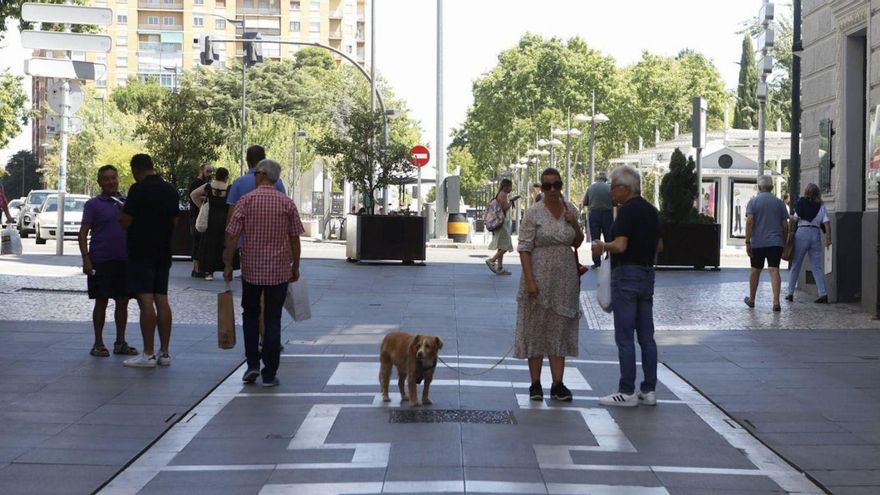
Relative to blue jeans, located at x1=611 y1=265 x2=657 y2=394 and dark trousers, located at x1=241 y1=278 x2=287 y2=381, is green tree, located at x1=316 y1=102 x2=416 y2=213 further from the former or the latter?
blue jeans, located at x1=611 y1=265 x2=657 y2=394

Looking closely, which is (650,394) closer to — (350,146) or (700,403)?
(700,403)

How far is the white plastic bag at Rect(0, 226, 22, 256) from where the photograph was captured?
24.0 m

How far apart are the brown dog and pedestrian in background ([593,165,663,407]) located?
1397mm

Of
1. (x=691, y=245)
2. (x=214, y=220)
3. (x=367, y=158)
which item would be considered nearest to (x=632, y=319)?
(x=214, y=220)

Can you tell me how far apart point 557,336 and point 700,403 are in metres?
1.17

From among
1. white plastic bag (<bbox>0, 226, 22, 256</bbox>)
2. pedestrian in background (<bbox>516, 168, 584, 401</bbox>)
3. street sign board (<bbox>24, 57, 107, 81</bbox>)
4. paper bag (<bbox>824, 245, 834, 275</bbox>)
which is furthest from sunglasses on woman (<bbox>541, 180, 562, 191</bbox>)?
white plastic bag (<bbox>0, 226, 22, 256</bbox>)

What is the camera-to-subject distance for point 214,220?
17031mm

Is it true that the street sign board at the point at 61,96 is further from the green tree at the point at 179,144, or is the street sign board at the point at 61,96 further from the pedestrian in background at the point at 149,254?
the pedestrian in background at the point at 149,254

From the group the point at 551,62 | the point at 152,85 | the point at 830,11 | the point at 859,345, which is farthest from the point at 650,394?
the point at 152,85

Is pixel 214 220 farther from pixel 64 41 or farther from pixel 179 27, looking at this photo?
pixel 179 27

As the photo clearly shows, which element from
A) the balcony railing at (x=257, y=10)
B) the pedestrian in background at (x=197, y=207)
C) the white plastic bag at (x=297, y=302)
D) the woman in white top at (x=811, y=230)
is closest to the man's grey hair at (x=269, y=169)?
the white plastic bag at (x=297, y=302)

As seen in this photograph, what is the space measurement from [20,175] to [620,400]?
15950 cm

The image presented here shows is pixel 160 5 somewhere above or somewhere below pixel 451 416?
above

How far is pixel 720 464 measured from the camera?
7828 mm
